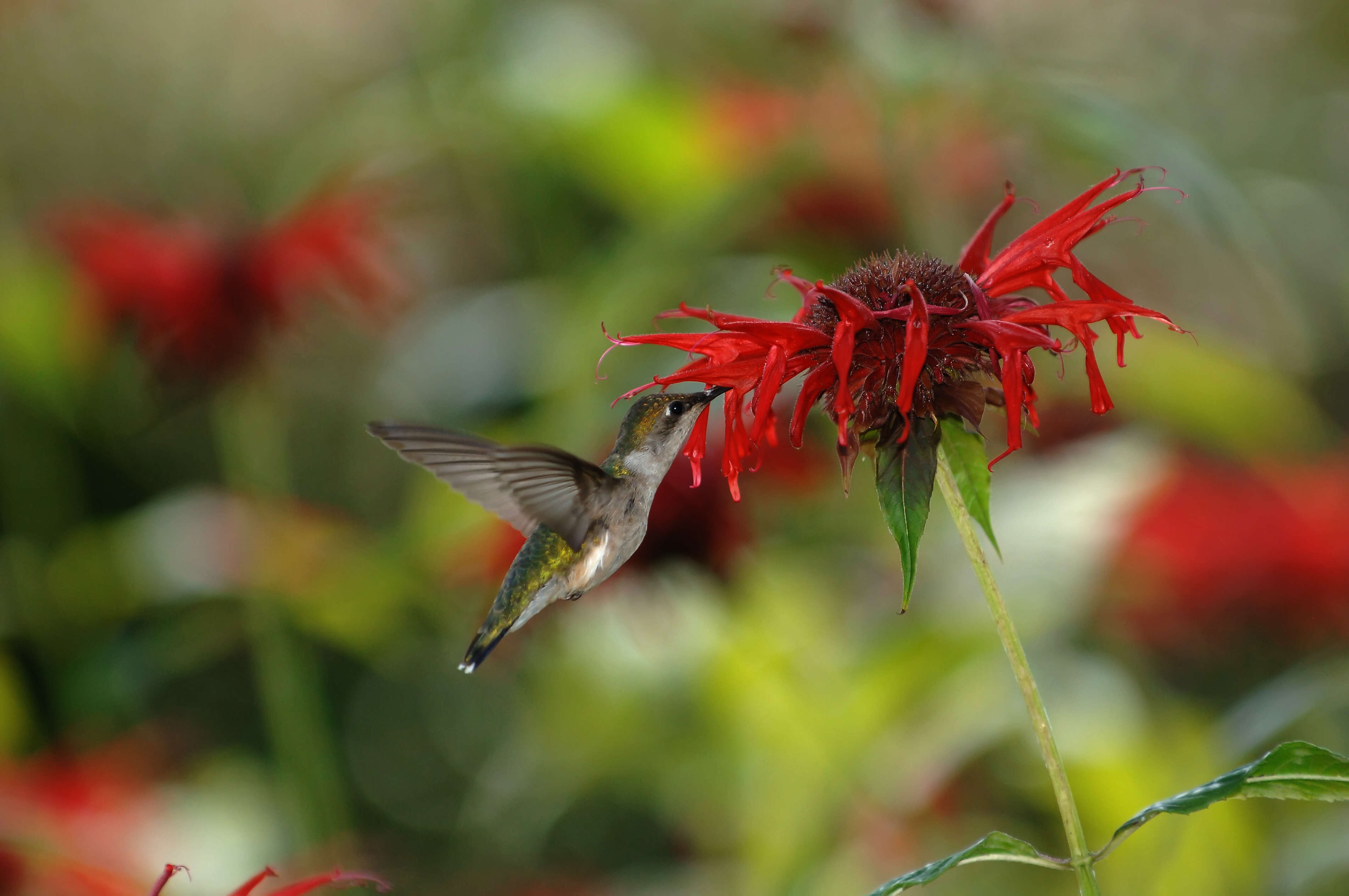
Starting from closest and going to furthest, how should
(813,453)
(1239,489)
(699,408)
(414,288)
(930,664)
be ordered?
1. (699,408)
2. (930,664)
3. (813,453)
4. (1239,489)
5. (414,288)

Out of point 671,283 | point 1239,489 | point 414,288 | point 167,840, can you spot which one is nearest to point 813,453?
point 671,283

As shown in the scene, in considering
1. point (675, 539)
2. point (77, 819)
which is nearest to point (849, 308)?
point (675, 539)

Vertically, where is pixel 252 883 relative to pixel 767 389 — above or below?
below

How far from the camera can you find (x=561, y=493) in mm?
723

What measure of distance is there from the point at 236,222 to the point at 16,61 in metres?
2.38

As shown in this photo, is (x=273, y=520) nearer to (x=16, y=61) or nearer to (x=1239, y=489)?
(x=1239, y=489)

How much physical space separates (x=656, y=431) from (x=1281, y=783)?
0.39 m

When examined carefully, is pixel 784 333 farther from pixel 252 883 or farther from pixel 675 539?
pixel 675 539

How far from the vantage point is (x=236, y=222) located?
5.16ft

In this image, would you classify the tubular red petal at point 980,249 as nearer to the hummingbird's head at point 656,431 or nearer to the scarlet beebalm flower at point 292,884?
the hummingbird's head at point 656,431

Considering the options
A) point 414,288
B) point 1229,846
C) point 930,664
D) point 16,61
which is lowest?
point 1229,846

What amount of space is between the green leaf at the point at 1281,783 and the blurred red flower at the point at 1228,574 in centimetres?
83

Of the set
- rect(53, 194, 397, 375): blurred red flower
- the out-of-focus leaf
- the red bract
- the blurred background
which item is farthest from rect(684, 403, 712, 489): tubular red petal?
the out-of-focus leaf

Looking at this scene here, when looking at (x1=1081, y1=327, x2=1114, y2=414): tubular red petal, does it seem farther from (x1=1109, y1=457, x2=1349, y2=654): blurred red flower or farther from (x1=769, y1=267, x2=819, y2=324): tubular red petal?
(x1=1109, y1=457, x2=1349, y2=654): blurred red flower
